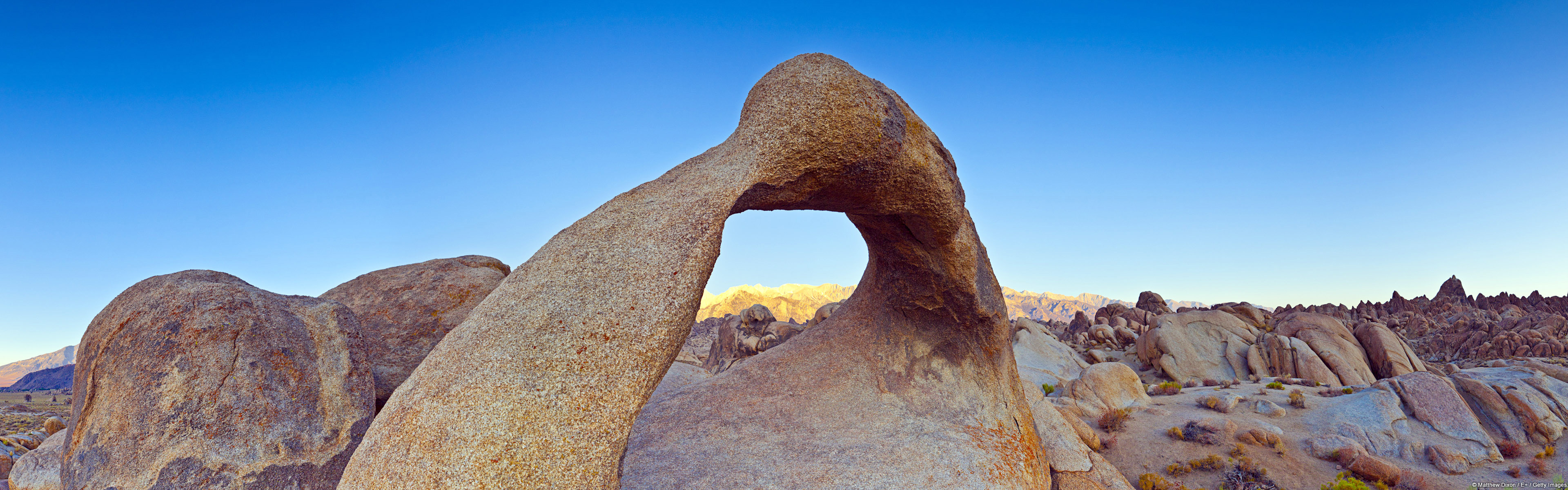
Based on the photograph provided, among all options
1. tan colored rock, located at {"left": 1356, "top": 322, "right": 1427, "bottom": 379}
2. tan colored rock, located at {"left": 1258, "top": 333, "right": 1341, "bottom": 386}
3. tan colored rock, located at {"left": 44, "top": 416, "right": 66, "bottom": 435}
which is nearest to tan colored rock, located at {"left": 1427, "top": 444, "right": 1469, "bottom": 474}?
tan colored rock, located at {"left": 1258, "top": 333, "right": 1341, "bottom": 386}

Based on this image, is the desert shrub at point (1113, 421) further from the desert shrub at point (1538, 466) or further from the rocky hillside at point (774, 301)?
the rocky hillside at point (774, 301)

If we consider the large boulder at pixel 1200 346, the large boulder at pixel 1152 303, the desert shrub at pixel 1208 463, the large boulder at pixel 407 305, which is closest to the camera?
the large boulder at pixel 407 305

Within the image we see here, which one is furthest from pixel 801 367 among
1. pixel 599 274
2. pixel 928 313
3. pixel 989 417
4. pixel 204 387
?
pixel 204 387

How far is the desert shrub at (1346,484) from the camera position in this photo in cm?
1141

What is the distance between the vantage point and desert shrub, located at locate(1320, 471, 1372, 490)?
11.4m

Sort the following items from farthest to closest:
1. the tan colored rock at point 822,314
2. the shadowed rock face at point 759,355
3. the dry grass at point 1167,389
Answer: the dry grass at point 1167,389
the tan colored rock at point 822,314
the shadowed rock face at point 759,355

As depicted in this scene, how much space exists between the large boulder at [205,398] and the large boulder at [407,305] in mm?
1194

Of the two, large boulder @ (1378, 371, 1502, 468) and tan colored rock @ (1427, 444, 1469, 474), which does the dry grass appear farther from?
tan colored rock @ (1427, 444, 1469, 474)

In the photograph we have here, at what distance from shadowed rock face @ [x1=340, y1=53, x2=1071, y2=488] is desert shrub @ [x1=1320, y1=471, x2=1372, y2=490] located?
736cm

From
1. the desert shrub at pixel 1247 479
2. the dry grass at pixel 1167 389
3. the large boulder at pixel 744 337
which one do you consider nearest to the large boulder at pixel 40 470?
the large boulder at pixel 744 337

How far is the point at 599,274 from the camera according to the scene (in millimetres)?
4406

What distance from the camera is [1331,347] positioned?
918 inches

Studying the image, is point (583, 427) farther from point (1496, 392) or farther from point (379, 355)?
point (1496, 392)

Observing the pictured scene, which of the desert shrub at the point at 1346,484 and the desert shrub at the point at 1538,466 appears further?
the desert shrub at the point at 1538,466
